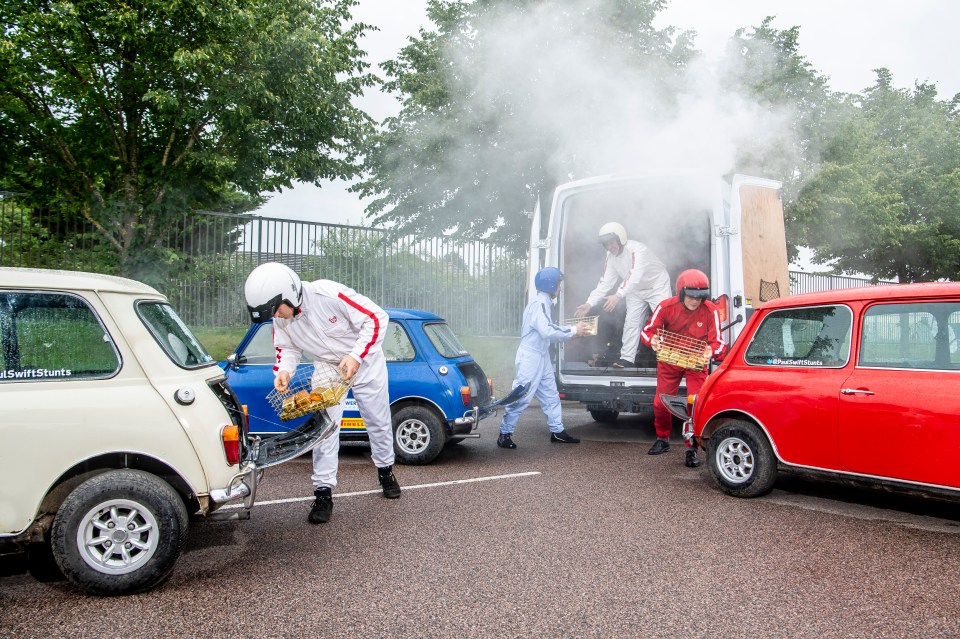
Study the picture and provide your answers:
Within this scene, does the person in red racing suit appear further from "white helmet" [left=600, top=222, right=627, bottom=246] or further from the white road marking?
"white helmet" [left=600, top=222, right=627, bottom=246]

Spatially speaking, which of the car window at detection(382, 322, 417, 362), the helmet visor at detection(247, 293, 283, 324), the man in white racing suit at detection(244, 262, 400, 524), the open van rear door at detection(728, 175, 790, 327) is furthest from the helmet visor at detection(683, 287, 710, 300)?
the helmet visor at detection(247, 293, 283, 324)

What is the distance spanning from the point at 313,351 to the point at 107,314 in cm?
164

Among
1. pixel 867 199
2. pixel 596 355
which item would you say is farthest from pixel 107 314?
pixel 867 199

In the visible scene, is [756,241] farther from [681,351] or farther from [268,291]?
[268,291]

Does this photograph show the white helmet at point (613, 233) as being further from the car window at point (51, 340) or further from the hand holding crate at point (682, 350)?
the car window at point (51, 340)

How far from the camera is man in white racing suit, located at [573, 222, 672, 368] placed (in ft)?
29.1

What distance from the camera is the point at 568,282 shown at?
9.80m

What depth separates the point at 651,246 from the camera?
32.0 ft

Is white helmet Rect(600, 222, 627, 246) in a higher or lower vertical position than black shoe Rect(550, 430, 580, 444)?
higher

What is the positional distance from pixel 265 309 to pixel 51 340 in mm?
1286

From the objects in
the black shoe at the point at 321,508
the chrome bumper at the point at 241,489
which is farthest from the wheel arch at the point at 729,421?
the chrome bumper at the point at 241,489

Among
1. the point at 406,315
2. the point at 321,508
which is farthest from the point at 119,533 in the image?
the point at 406,315

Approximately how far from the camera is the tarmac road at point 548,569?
124 inches

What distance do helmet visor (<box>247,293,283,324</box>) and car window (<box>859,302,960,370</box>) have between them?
3800mm
